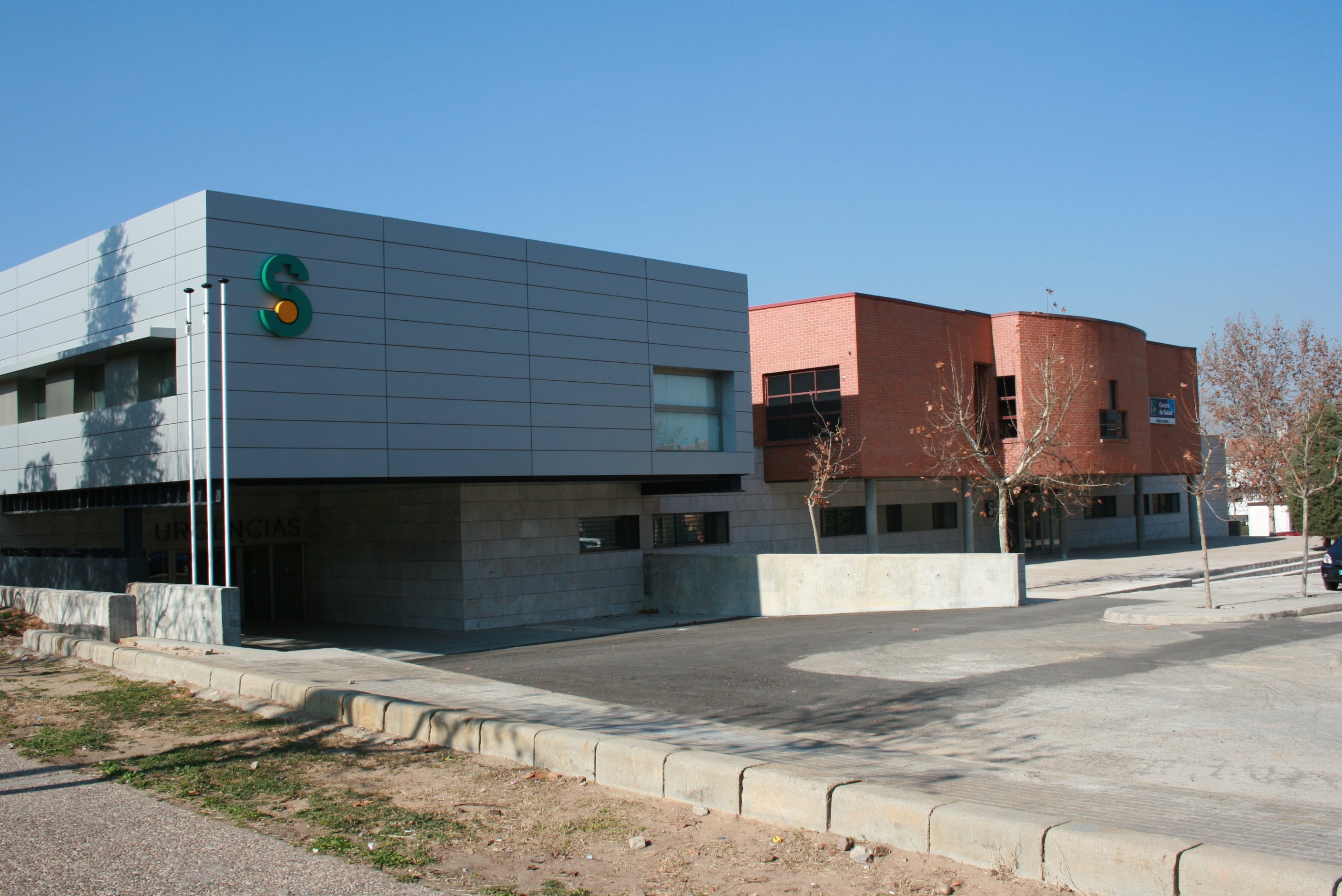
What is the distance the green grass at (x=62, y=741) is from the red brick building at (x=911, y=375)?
21.6 m

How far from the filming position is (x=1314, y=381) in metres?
49.3

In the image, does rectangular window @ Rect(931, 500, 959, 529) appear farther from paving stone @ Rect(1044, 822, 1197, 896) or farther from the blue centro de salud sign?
paving stone @ Rect(1044, 822, 1197, 896)

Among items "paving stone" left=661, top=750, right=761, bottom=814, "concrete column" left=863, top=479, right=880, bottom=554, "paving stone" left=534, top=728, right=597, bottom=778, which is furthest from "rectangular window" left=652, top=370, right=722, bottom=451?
"paving stone" left=661, top=750, right=761, bottom=814

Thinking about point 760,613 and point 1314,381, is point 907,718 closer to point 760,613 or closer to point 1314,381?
point 760,613

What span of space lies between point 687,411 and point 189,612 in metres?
12.1

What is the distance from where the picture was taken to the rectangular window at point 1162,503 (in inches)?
1916

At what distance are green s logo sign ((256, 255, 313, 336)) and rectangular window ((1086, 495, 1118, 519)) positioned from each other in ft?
114

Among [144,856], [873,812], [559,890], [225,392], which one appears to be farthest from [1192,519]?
[144,856]

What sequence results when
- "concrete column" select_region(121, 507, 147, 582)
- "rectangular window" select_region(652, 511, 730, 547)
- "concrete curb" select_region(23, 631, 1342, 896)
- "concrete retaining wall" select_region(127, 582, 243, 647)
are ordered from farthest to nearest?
"rectangular window" select_region(652, 511, 730, 547), "concrete column" select_region(121, 507, 147, 582), "concrete retaining wall" select_region(127, 582, 243, 647), "concrete curb" select_region(23, 631, 1342, 896)

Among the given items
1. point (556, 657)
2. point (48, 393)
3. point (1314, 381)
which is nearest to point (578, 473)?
point (556, 657)

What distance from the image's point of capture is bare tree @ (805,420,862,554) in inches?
1092

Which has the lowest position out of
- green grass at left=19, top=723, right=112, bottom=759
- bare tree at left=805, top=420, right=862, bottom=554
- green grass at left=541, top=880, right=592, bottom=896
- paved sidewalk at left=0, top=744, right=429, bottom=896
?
green grass at left=541, top=880, right=592, bottom=896

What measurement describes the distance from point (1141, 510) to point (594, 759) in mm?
39992

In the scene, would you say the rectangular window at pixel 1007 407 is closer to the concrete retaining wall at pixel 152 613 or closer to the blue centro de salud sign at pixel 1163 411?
the blue centro de salud sign at pixel 1163 411
